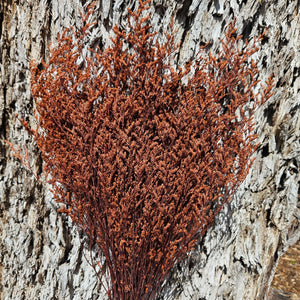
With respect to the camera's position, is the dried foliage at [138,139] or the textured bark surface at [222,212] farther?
the textured bark surface at [222,212]

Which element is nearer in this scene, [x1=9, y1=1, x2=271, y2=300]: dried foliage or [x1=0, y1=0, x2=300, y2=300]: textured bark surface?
[x1=9, y1=1, x2=271, y2=300]: dried foliage

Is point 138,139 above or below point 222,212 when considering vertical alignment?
above

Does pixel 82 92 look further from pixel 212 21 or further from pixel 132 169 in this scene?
pixel 212 21

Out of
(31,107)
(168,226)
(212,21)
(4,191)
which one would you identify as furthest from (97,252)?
(212,21)

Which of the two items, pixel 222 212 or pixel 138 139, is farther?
pixel 222 212
